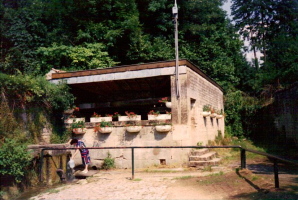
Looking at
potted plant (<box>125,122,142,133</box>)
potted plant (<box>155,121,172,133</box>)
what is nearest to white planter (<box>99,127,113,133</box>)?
potted plant (<box>125,122,142,133</box>)

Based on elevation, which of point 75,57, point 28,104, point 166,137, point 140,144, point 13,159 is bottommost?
point 13,159

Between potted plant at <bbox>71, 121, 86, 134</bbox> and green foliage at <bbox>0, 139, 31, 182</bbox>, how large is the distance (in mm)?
2753

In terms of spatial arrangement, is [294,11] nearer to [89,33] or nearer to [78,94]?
[89,33]

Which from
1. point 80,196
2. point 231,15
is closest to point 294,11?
point 231,15

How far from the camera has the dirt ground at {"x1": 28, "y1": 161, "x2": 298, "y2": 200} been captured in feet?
17.7

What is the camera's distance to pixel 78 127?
10.2 meters

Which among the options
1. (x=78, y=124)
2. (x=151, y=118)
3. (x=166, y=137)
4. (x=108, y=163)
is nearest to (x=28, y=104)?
(x=78, y=124)

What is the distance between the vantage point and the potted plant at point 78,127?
10133mm

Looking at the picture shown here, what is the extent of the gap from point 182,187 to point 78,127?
5.17 metres

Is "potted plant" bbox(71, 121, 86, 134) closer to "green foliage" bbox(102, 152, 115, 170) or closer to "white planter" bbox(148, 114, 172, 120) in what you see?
"green foliage" bbox(102, 152, 115, 170)

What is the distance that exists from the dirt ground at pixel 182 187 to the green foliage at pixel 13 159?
1002mm

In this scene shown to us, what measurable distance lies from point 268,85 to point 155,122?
13.9 metres

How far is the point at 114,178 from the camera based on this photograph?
7863 mm

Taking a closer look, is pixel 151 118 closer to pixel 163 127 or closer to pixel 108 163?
pixel 163 127
